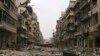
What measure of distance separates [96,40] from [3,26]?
59.4 ft

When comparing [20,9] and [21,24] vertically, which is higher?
[20,9]

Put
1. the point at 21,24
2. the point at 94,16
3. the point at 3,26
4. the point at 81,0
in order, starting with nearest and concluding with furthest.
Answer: the point at 3,26
the point at 94,16
the point at 81,0
the point at 21,24

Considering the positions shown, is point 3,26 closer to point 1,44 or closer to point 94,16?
point 1,44

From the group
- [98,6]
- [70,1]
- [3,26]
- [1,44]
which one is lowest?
[1,44]

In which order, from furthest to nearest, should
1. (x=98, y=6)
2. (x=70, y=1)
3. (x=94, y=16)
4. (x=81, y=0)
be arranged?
(x=70, y=1)
(x=81, y=0)
(x=94, y=16)
(x=98, y=6)

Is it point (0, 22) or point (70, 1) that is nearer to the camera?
point (0, 22)

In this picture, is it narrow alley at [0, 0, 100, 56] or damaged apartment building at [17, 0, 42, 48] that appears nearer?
narrow alley at [0, 0, 100, 56]

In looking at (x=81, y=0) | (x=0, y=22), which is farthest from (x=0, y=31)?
(x=81, y=0)

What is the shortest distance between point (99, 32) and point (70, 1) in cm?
5129

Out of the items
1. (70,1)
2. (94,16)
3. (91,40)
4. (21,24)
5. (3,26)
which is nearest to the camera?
(3,26)

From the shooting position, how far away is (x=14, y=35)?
60.6m

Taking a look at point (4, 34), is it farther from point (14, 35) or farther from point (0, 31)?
point (14, 35)

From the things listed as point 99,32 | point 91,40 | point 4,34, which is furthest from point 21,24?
point 99,32

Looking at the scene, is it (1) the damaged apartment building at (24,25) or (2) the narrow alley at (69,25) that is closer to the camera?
(2) the narrow alley at (69,25)
